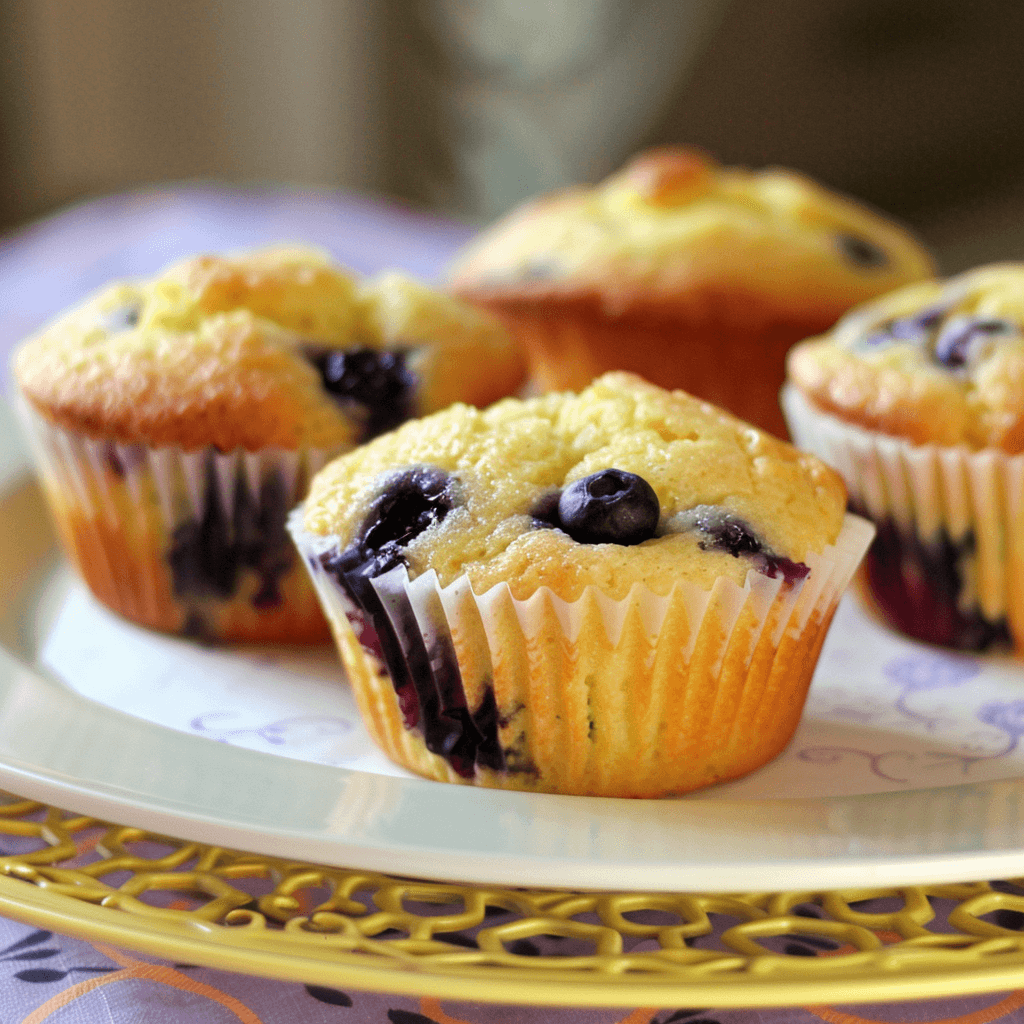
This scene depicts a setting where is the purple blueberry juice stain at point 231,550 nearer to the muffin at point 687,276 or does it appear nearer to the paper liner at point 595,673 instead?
the paper liner at point 595,673

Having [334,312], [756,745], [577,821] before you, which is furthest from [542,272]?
[577,821]

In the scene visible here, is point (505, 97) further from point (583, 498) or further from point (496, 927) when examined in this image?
point (496, 927)

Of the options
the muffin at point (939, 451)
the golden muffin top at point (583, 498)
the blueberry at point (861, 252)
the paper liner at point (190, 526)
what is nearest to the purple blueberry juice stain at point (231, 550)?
the paper liner at point (190, 526)

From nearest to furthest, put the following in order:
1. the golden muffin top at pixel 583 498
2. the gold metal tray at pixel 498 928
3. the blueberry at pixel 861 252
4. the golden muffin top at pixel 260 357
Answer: the gold metal tray at pixel 498 928
the golden muffin top at pixel 583 498
the golden muffin top at pixel 260 357
the blueberry at pixel 861 252

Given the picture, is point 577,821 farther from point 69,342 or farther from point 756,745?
point 69,342

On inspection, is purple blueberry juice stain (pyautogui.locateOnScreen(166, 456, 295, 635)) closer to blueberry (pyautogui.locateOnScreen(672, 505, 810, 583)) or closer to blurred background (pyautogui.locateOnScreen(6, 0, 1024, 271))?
blueberry (pyautogui.locateOnScreen(672, 505, 810, 583))

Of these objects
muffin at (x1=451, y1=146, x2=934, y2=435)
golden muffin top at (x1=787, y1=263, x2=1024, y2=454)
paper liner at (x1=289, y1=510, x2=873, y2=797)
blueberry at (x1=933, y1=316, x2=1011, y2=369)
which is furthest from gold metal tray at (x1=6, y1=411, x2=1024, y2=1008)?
muffin at (x1=451, y1=146, x2=934, y2=435)

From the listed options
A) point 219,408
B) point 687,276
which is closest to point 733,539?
point 219,408
